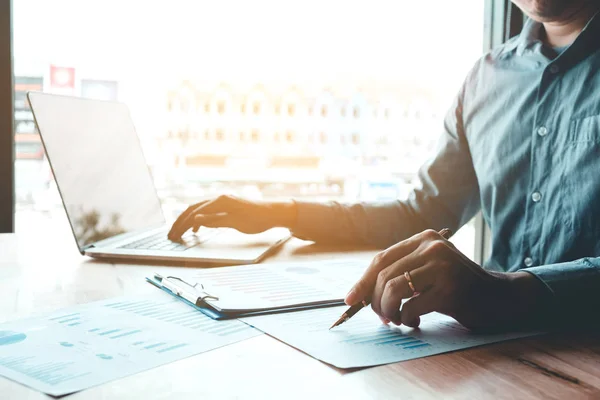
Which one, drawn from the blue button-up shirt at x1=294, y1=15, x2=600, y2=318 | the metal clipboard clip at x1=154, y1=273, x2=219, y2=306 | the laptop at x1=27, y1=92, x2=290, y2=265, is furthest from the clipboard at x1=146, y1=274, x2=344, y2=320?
the blue button-up shirt at x1=294, y1=15, x2=600, y2=318

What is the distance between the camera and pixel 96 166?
1.15 meters

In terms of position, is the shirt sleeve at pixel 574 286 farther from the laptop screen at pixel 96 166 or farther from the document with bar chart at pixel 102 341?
the laptop screen at pixel 96 166

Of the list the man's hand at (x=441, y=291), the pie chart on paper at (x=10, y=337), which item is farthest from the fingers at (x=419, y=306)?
the pie chart on paper at (x=10, y=337)

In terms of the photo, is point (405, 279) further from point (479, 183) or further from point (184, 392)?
point (479, 183)

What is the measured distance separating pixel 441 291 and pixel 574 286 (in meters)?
0.20

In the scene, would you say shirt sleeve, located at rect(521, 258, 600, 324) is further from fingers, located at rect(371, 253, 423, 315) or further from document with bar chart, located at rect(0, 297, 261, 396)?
document with bar chart, located at rect(0, 297, 261, 396)

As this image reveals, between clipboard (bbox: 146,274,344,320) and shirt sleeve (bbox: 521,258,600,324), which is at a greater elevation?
shirt sleeve (bbox: 521,258,600,324)

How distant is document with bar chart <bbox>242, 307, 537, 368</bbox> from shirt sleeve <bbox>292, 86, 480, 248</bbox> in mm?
551

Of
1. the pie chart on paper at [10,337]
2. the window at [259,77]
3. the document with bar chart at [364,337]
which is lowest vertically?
the pie chart on paper at [10,337]

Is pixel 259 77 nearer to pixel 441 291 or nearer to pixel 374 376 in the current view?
pixel 441 291

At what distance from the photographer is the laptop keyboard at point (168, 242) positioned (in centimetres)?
105

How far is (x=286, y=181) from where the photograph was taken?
2176 millimetres

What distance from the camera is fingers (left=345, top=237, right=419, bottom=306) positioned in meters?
0.62

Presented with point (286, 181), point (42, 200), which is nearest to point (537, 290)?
point (42, 200)
